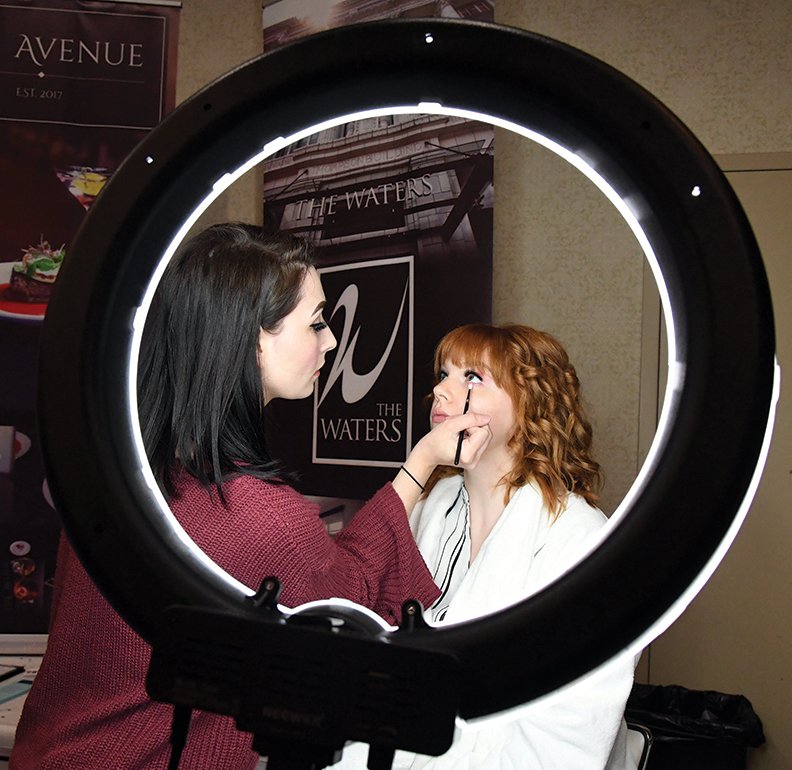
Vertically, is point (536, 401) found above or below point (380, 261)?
below

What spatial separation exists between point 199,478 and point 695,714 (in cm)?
167

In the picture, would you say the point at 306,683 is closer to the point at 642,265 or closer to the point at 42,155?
the point at 642,265

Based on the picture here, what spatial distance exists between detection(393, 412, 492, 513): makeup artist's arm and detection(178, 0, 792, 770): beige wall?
89cm

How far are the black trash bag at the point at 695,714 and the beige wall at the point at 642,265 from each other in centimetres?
12

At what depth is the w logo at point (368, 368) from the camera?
203 centimetres

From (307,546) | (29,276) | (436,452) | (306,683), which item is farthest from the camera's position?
(29,276)

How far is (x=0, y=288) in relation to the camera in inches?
83.7

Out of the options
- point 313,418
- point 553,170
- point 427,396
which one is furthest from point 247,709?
point 553,170

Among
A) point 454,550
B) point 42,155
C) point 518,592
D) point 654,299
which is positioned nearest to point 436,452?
point 518,592

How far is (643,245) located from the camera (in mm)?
267

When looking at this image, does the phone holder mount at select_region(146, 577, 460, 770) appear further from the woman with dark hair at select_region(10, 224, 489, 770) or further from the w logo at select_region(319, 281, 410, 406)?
the w logo at select_region(319, 281, 410, 406)

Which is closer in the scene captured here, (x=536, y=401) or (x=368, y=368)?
(x=536, y=401)

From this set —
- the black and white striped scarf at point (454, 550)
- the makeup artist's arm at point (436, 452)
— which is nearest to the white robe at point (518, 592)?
the black and white striped scarf at point (454, 550)

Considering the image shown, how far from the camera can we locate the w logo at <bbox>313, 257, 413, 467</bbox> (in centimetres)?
203
